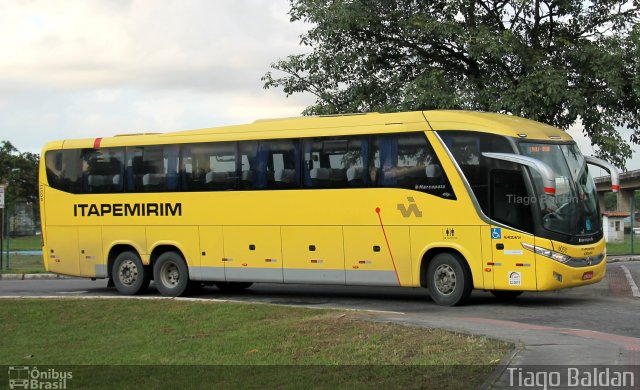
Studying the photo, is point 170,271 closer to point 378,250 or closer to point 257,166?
point 257,166

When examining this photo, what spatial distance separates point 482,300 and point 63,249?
958cm

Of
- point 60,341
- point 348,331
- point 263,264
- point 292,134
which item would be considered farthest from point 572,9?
point 60,341

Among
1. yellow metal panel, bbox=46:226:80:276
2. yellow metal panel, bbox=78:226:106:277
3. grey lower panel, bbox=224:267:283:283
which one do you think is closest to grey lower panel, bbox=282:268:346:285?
grey lower panel, bbox=224:267:283:283

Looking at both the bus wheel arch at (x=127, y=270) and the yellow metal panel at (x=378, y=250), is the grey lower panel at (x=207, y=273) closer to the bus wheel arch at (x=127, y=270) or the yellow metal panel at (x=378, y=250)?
the bus wheel arch at (x=127, y=270)

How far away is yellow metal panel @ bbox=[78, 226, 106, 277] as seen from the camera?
793 inches

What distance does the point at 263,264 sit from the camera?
18250 mm

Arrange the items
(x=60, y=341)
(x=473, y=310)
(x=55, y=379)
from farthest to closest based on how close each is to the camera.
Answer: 1. (x=473, y=310)
2. (x=60, y=341)
3. (x=55, y=379)

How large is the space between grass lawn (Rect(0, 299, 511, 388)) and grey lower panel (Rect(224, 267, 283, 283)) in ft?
7.28

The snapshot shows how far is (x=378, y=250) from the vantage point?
16969 mm

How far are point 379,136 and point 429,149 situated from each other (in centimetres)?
109

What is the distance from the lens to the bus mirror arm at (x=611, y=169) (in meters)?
16.6

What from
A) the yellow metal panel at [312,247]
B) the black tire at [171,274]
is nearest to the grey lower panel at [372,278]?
the yellow metal panel at [312,247]

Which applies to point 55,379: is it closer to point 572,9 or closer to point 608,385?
point 608,385

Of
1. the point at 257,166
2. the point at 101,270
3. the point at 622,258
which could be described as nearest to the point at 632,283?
the point at 257,166
